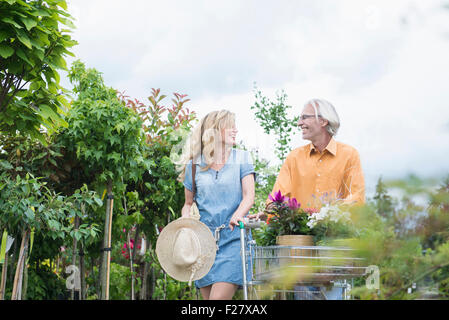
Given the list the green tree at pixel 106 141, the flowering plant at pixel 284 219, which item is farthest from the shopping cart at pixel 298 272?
the green tree at pixel 106 141

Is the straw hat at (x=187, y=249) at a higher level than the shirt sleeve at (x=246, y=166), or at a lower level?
lower

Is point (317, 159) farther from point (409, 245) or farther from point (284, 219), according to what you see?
point (409, 245)

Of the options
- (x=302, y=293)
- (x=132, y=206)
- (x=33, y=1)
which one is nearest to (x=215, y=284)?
(x=302, y=293)

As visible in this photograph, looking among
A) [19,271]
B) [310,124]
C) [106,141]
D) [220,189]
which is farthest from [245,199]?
[19,271]

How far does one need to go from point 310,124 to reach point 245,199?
615 mm

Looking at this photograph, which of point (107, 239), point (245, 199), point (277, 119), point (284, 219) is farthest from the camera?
point (277, 119)

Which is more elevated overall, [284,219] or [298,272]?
[284,219]

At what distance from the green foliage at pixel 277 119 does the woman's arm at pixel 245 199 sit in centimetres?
Answer: 419

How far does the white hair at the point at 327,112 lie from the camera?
110 inches

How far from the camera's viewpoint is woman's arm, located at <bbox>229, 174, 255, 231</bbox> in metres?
2.87

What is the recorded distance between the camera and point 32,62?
130 inches

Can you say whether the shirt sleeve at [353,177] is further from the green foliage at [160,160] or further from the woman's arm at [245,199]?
the green foliage at [160,160]
